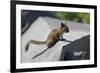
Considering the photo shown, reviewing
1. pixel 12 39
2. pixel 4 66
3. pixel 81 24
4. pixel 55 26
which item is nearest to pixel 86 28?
pixel 81 24

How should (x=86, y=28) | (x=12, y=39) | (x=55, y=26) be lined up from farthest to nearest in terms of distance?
(x=86, y=28) → (x=55, y=26) → (x=12, y=39)

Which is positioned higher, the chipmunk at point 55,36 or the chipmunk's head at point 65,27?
the chipmunk's head at point 65,27

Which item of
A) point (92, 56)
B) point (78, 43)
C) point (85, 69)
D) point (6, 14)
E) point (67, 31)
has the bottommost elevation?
point (85, 69)

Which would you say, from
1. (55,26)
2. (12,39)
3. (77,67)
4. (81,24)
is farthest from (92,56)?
(12,39)

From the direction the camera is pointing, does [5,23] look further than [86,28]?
No

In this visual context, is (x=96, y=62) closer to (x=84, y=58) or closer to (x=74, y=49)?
(x=84, y=58)

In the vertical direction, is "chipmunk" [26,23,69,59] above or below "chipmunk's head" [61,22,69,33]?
below

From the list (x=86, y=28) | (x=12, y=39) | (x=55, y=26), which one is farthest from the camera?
(x=86, y=28)

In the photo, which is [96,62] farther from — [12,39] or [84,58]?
[12,39]

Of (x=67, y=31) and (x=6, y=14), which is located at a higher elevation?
(x=6, y=14)
